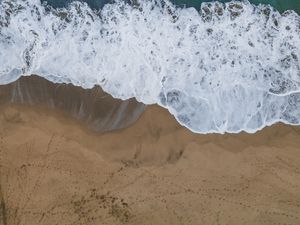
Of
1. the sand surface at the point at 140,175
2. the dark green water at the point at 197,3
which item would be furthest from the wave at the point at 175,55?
the sand surface at the point at 140,175

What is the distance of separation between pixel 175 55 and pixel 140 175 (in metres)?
2.14

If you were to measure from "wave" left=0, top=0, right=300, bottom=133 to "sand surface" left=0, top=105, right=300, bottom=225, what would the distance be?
438 mm

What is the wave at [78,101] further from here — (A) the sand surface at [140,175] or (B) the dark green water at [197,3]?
(B) the dark green water at [197,3]

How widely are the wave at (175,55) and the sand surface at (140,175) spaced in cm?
44

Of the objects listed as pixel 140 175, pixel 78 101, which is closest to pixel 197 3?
pixel 78 101

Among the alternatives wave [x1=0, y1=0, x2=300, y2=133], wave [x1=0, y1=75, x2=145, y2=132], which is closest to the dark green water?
wave [x1=0, y1=0, x2=300, y2=133]

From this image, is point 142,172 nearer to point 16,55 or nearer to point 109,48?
point 109,48

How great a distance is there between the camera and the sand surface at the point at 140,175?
6.91 metres

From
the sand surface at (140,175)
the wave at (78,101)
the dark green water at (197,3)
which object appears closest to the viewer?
the sand surface at (140,175)

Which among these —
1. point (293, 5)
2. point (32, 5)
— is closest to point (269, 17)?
point (293, 5)

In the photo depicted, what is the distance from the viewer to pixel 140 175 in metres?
7.03

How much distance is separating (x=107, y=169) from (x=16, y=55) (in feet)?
8.14

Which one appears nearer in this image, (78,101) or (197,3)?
(78,101)

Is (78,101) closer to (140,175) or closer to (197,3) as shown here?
(140,175)
